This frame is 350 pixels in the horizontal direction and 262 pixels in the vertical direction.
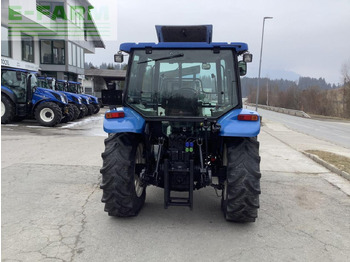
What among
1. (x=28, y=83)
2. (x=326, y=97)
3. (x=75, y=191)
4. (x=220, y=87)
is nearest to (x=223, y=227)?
A: (x=220, y=87)

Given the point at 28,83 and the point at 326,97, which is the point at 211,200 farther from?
the point at 326,97

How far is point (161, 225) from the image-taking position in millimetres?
3953

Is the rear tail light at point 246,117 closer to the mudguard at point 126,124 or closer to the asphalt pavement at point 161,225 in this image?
the mudguard at point 126,124

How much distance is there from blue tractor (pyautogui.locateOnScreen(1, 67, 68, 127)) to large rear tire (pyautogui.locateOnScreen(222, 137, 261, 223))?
11828 mm

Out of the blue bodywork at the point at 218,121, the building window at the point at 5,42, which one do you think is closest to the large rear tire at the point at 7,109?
the building window at the point at 5,42

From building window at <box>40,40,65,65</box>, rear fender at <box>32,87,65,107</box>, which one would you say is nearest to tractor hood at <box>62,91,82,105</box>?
rear fender at <box>32,87,65,107</box>

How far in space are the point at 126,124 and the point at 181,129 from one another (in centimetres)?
74

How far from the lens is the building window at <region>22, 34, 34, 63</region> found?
79.1 feet

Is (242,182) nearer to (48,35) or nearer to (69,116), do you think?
(69,116)

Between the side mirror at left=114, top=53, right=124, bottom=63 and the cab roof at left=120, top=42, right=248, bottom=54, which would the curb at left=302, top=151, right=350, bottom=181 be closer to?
the cab roof at left=120, top=42, right=248, bottom=54

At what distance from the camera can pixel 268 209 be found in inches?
185

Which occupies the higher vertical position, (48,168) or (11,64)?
(11,64)

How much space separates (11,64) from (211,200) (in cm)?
1925

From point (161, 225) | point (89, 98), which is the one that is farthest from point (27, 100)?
point (161, 225)
